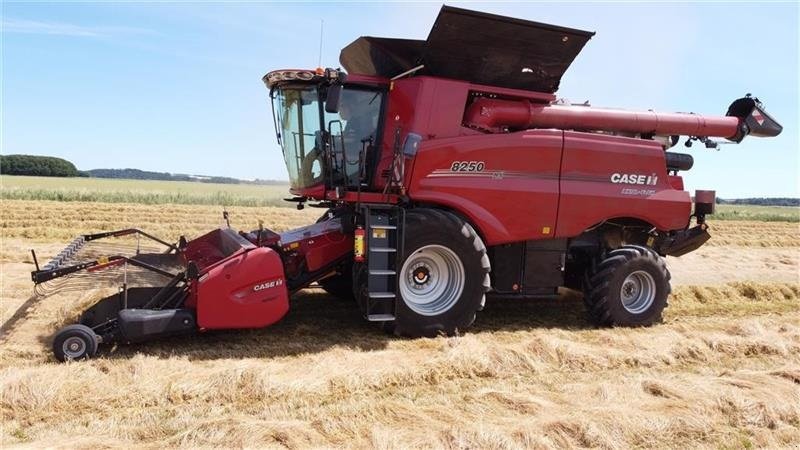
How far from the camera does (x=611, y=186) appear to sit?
21.3 feet

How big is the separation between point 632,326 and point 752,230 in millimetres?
17423

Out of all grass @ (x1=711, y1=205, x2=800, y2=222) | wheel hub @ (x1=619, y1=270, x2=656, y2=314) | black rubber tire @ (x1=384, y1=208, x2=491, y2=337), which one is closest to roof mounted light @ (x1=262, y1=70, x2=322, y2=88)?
black rubber tire @ (x1=384, y1=208, x2=491, y2=337)

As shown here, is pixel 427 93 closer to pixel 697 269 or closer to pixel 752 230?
pixel 697 269

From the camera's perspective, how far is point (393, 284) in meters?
5.56

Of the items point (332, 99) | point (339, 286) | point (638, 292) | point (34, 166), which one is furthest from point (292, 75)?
point (34, 166)

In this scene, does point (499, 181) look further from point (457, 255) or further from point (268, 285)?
point (268, 285)

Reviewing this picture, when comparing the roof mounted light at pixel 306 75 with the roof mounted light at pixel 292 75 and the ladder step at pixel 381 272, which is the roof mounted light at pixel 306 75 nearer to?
the roof mounted light at pixel 292 75

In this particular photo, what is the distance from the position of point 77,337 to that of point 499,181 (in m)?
3.79

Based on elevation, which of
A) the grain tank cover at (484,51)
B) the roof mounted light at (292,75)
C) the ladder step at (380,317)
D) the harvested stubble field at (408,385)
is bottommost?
the harvested stubble field at (408,385)

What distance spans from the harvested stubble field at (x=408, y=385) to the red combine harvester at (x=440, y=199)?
390mm

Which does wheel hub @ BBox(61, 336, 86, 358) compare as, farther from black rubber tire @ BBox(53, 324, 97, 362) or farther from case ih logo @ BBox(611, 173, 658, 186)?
case ih logo @ BBox(611, 173, 658, 186)

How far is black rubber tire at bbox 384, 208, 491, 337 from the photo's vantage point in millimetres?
5617

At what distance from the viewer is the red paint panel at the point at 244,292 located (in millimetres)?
4992

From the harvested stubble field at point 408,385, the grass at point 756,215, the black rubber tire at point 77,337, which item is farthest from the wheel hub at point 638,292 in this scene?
the grass at point 756,215
